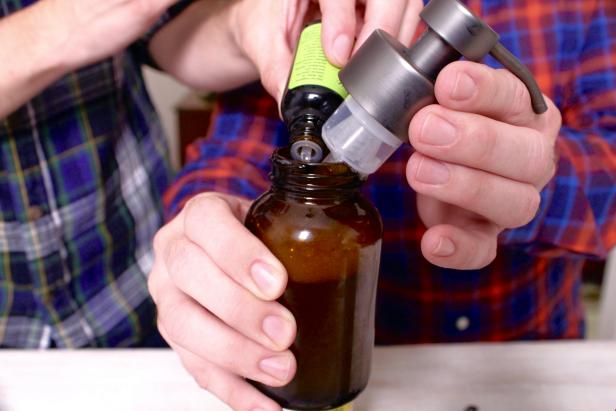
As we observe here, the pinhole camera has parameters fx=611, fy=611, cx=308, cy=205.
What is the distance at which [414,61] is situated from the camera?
0.36 m

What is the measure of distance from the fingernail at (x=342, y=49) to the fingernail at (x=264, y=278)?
0.49ft

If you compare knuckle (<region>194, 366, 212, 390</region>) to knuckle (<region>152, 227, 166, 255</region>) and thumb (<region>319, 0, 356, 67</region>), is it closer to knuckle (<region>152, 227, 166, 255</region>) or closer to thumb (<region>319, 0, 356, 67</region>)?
knuckle (<region>152, 227, 166, 255</region>)

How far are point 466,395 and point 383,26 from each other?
1.10 feet

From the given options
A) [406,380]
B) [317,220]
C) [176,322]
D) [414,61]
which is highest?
[414,61]

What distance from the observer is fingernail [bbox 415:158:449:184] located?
1.30ft

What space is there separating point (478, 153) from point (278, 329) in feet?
0.57

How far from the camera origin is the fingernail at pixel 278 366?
42 centimetres

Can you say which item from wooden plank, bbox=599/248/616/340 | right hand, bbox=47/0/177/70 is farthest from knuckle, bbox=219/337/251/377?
wooden plank, bbox=599/248/616/340

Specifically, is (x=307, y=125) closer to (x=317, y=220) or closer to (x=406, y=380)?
(x=317, y=220)

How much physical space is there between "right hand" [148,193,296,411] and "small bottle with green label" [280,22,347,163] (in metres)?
0.07

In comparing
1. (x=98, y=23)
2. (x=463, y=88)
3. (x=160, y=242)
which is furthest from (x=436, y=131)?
(x=98, y=23)

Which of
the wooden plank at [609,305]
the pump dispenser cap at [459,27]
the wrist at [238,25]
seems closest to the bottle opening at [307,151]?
the pump dispenser cap at [459,27]

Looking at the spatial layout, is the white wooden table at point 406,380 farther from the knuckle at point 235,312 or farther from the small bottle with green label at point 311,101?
the small bottle with green label at point 311,101

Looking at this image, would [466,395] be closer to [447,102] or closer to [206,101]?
[447,102]
